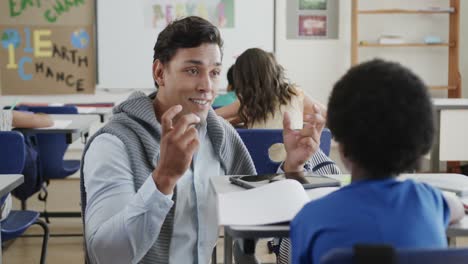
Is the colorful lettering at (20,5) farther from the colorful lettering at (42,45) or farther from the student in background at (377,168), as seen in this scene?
the student in background at (377,168)

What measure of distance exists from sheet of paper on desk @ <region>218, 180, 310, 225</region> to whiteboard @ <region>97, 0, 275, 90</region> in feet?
16.3

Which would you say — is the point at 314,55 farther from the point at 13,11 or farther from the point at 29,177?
the point at 29,177

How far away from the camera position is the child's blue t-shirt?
3.06ft

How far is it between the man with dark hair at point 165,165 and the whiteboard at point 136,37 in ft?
15.0

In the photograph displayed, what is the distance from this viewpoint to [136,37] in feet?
20.4

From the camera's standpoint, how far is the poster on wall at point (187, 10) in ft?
20.4

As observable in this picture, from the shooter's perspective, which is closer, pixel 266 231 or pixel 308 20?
pixel 266 231

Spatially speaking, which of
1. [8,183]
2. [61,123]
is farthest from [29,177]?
[8,183]

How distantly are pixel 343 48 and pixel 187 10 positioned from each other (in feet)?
4.80

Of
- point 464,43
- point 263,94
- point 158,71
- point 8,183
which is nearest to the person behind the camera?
point 158,71

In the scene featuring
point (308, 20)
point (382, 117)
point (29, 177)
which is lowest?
point (29, 177)

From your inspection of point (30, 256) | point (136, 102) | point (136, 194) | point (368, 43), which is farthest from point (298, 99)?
point (368, 43)

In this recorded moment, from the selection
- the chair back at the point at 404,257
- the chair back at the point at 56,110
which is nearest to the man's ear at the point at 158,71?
the chair back at the point at 404,257

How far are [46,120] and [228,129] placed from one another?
6.44 feet
